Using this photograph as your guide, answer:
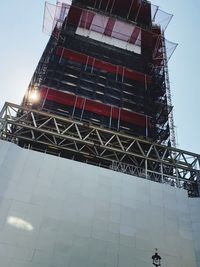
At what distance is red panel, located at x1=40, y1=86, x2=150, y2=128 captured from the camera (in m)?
26.9

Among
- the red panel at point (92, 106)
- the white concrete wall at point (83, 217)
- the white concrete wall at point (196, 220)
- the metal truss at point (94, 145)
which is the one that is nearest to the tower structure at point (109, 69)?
the red panel at point (92, 106)

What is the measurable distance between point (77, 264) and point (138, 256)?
10.5 feet

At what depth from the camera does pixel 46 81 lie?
92.9 ft

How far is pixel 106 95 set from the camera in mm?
29219

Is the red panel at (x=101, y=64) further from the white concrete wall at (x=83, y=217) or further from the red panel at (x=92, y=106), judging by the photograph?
the white concrete wall at (x=83, y=217)

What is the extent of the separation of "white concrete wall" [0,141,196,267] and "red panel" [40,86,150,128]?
10.6m

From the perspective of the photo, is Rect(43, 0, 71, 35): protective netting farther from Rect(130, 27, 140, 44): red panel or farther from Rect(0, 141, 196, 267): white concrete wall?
Rect(0, 141, 196, 267): white concrete wall

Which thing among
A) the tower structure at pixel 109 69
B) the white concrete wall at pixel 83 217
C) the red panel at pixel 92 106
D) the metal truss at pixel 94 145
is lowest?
the white concrete wall at pixel 83 217

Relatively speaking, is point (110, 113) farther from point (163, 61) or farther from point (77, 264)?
point (77, 264)

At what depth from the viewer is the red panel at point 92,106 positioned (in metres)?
26.9

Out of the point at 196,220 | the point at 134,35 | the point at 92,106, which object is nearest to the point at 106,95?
the point at 92,106

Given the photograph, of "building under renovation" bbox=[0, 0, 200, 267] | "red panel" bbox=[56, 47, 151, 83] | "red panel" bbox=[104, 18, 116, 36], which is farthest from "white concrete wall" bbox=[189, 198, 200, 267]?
"red panel" bbox=[104, 18, 116, 36]

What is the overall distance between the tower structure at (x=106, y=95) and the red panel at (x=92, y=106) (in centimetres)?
9

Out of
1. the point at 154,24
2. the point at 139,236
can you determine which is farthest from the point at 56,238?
the point at 154,24
